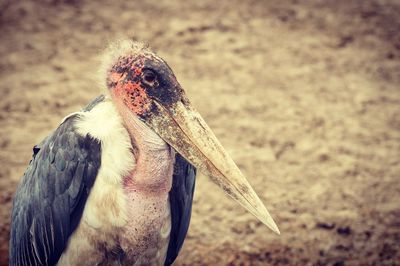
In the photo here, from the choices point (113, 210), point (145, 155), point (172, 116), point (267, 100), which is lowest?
point (113, 210)

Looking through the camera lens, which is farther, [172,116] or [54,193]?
[54,193]

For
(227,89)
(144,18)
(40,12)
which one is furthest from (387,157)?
(40,12)

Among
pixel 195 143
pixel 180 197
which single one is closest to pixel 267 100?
pixel 180 197

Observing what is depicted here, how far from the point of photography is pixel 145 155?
273cm

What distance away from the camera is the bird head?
8.72 ft

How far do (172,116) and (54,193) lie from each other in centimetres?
81

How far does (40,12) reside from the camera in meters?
8.23

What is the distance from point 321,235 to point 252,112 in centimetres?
203

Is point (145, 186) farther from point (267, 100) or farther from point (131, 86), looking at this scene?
point (267, 100)

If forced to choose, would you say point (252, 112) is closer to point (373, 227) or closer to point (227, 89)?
point (227, 89)

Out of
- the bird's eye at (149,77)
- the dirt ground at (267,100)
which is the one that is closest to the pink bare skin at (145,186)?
the bird's eye at (149,77)

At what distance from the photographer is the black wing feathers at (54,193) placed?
9.22ft

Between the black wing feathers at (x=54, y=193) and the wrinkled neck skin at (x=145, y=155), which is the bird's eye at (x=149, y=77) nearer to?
the wrinkled neck skin at (x=145, y=155)

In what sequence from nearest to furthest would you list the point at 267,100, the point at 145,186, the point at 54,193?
the point at 145,186 < the point at 54,193 < the point at 267,100
